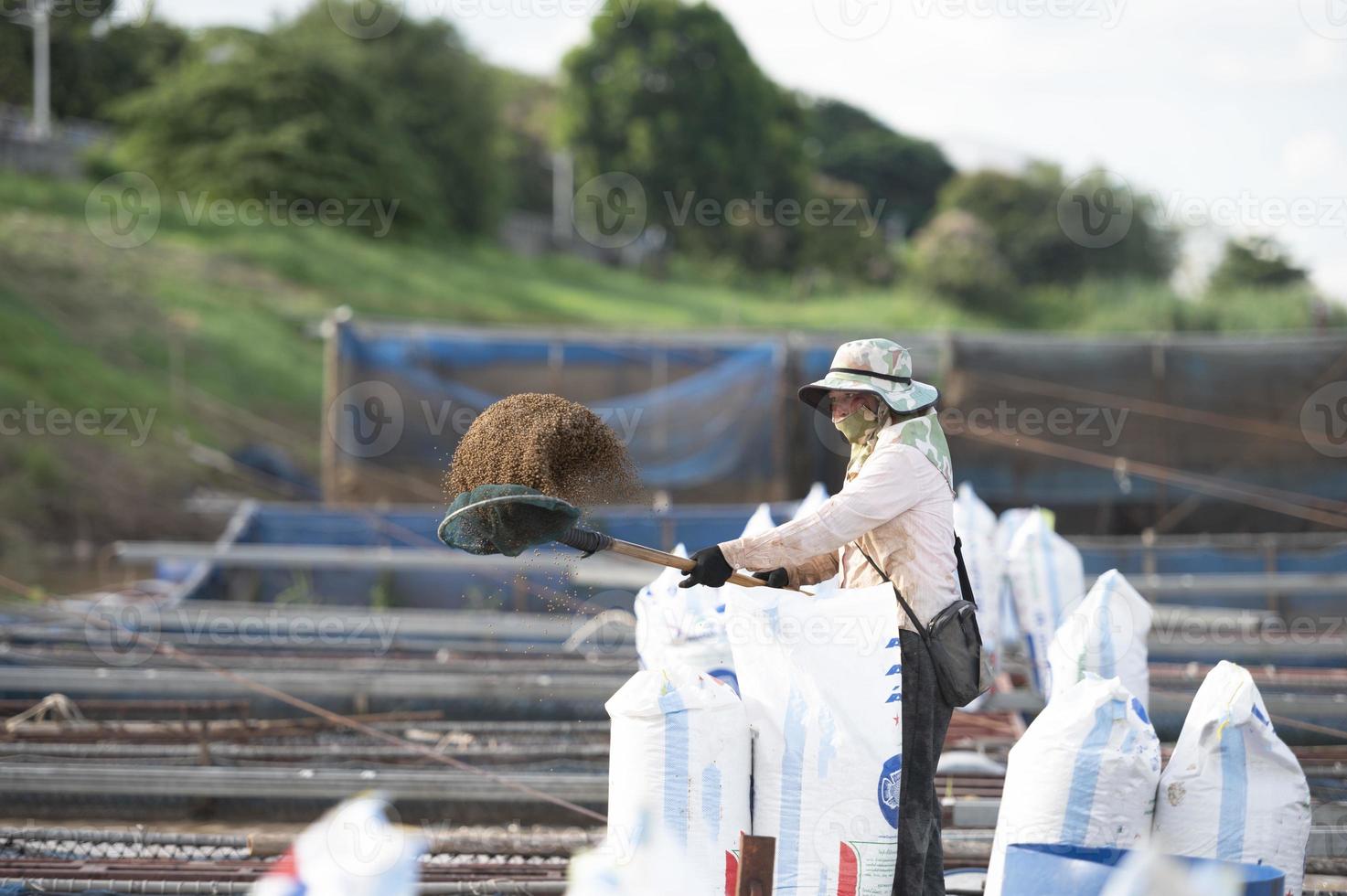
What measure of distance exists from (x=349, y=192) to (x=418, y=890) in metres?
28.8

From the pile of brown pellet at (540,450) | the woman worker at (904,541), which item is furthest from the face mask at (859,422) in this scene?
the pile of brown pellet at (540,450)

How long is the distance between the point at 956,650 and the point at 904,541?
0.32 meters

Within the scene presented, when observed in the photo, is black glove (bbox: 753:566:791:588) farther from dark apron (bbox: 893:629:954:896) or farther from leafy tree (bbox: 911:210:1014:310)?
leafy tree (bbox: 911:210:1014:310)

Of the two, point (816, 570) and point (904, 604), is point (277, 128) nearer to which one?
point (816, 570)

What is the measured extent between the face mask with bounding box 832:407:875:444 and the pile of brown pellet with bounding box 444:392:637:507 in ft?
2.17

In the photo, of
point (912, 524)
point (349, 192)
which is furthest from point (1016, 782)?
point (349, 192)

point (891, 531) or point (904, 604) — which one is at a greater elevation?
point (891, 531)

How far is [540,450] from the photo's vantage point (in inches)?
140

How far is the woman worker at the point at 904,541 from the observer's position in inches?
138

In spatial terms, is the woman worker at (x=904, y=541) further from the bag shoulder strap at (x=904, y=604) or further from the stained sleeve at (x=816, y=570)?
the stained sleeve at (x=816, y=570)

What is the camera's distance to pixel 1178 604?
32.7 ft

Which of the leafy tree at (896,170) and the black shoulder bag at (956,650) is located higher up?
the leafy tree at (896,170)

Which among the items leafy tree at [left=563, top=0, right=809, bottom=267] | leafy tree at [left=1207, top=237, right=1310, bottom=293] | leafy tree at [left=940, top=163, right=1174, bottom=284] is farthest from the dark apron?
leafy tree at [left=1207, top=237, right=1310, bottom=293]

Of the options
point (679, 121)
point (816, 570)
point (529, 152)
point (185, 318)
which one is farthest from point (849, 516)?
point (529, 152)
